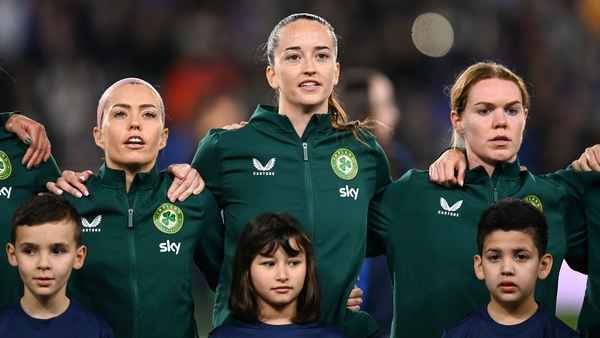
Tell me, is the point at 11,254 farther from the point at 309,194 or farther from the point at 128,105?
the point at 309,194

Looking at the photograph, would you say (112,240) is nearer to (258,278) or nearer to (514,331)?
(258,278)

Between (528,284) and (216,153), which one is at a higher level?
(216,153)

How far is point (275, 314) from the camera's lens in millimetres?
3922

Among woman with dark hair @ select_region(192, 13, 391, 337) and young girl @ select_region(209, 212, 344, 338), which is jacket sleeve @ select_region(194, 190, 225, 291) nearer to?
woman with dark hair @ select_region(192, 13, 391, 337)

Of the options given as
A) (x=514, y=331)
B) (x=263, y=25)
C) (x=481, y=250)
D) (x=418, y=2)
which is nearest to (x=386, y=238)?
(x=481, y=250)

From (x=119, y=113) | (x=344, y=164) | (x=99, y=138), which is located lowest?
(x=344, y=164)

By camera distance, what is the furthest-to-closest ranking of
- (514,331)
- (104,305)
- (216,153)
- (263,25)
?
(263,25), (216,153), (104,305), (514,331)

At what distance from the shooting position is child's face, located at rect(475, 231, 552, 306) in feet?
12.5

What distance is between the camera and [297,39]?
4.40 meters

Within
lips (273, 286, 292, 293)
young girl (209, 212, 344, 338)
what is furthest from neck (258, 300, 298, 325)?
lips (273, 286, 292, 293)

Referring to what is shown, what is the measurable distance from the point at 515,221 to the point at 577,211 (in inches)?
28.5

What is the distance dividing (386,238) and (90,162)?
5.17 m

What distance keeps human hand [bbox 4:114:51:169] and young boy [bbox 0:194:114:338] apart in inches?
21.3

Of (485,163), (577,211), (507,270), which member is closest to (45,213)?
(507,270)
